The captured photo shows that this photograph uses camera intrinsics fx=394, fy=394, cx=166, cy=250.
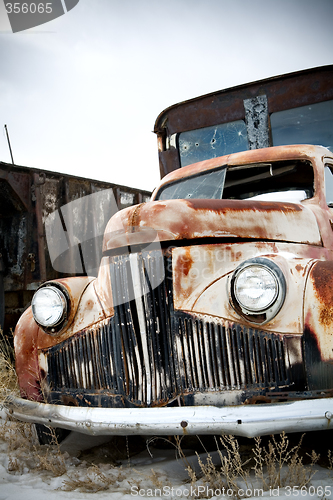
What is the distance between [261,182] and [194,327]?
1.40 meters

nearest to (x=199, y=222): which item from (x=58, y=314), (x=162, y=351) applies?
(x=162, y=351)

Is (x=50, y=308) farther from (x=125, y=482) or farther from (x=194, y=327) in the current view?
(x=125, y=482)

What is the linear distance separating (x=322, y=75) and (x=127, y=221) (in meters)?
2.97

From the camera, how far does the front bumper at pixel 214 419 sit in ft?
5.27

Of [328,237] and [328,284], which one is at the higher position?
[328,237]

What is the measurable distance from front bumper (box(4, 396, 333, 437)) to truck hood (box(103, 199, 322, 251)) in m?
0.83

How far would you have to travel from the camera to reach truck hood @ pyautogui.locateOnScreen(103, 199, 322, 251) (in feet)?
6.77

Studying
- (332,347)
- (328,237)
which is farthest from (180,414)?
(328,237)

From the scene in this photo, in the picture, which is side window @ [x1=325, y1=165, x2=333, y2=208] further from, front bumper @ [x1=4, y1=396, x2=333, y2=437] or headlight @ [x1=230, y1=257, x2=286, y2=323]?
front bumper @ [x1=4, y1=396, x2=333, y2=437]

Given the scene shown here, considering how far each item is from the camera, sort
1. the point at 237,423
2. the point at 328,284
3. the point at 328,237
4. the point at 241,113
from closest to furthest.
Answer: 1. the point at 237,423
2. the point at 328,284
3. the point at 328,237
4. the point at 241,113

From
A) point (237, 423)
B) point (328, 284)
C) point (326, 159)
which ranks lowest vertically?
point (237, 423)

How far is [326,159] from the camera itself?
9.47ft

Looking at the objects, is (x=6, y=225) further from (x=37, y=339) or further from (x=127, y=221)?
(x=127, y=221)

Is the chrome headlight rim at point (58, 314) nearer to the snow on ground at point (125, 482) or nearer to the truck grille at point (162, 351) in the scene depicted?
the truck grille at point (162, 351)
